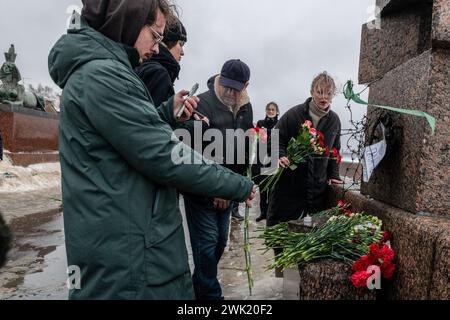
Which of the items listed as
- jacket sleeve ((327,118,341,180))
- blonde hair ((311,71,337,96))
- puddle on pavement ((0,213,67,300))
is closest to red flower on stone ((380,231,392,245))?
blonde hair ((311,71,337,96))

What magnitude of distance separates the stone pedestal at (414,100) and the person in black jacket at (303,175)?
2.06ft

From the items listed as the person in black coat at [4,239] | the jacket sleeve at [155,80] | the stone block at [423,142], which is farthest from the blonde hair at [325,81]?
the person in black coat at [4,239]

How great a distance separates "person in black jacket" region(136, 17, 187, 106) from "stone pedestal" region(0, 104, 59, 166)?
9765mm

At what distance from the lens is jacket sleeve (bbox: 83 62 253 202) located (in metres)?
1.39

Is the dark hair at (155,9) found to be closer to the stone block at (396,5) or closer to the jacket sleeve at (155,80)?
the jacket sleeve at (155,80)

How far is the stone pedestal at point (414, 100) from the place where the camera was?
6.94 feet

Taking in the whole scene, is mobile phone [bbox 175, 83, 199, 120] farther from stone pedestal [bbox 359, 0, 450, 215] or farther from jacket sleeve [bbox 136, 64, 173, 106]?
stone pedestal [bbox 359, 0, 450, 215]

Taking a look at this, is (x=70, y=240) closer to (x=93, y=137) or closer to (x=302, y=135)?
(x=93, y=137)

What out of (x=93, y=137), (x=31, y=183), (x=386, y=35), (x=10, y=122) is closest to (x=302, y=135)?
(x=386, y=35)

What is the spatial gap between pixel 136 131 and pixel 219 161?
Answer: 1.75 metres

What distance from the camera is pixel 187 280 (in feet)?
5.29
